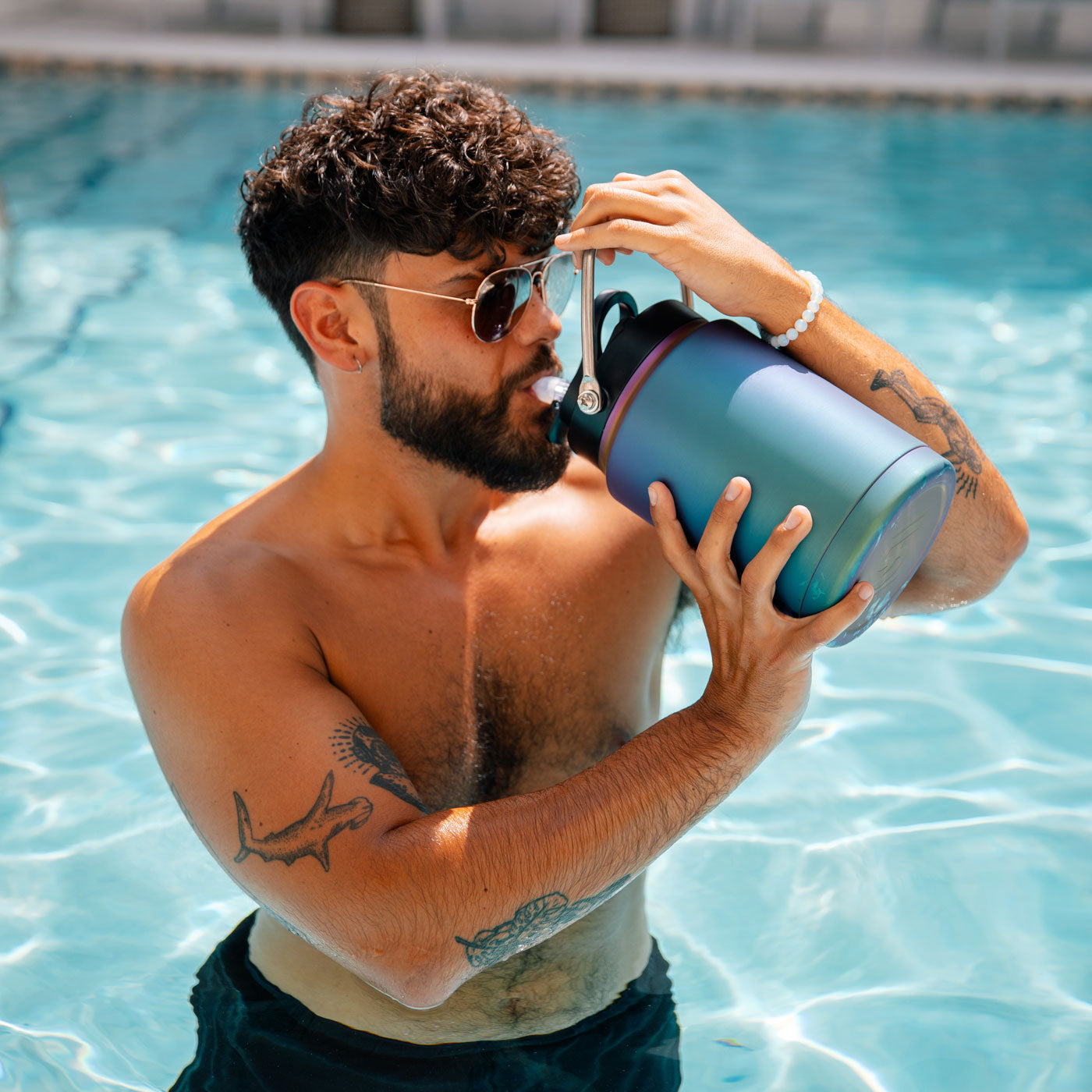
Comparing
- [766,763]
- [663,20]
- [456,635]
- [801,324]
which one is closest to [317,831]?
[456,635]

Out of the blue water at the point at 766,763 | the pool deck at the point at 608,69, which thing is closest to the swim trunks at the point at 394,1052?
the blue water at the point at 766,763

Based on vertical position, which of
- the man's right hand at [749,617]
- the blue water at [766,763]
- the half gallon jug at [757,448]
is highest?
the half gallon jug at [757,448]

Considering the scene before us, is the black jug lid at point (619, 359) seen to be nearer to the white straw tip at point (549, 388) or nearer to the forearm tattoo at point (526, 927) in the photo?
the white straw tip at point (549, 388)

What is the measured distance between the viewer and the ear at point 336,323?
1.89m

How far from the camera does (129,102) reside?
10867mm

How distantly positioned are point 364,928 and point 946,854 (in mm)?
1906

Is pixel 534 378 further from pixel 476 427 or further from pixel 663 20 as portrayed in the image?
pixel 663 20

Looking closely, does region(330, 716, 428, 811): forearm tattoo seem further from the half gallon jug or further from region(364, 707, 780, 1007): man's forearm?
the half gallon jug

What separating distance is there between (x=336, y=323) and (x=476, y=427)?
284 millimetres

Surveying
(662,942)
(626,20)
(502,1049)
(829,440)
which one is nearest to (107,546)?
(662,942)

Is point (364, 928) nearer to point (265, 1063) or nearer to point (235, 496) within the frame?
point (265, 1063)

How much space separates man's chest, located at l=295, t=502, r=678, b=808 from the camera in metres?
1.90

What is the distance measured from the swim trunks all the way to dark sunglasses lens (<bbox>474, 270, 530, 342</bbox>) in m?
1.15

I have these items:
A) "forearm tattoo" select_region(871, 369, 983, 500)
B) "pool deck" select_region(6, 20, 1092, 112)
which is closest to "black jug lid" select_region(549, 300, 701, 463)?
"forearm tattoo" select_region(871, 369, 983, 500)
